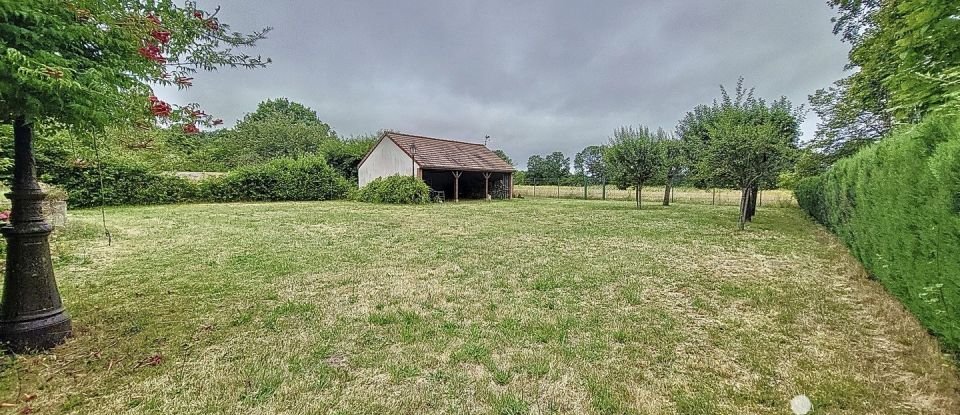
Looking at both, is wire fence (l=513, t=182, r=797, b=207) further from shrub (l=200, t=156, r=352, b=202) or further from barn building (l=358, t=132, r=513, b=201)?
shrub (l=200, t=156, r=352, b=202)

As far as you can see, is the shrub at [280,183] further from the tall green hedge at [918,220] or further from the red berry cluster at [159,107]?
the tall green hedge at [918,220]

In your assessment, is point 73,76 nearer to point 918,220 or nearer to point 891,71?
point 918,220

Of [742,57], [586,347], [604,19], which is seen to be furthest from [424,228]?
[742,57]

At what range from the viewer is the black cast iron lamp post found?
253 centimetres

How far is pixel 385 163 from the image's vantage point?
20.2m

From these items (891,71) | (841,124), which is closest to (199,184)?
(891,71)

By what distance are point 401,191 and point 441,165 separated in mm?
3035

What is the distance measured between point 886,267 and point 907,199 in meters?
1.09

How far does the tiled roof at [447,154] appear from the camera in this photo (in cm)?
1954

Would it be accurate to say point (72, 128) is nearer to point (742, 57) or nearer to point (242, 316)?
point (242, 316)

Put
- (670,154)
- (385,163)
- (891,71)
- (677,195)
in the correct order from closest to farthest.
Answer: (891,71), (670,154), (385,163), (677,195)

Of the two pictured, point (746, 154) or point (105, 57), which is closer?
point (105, 57)

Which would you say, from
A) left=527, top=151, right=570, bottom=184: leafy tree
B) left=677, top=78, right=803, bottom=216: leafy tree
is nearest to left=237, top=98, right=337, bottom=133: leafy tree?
left=527, top=151, right=570, bottom=184: leafy tree

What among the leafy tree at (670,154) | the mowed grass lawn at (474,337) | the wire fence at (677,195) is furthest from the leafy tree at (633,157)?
the mowed grass lawn at (474,337)
